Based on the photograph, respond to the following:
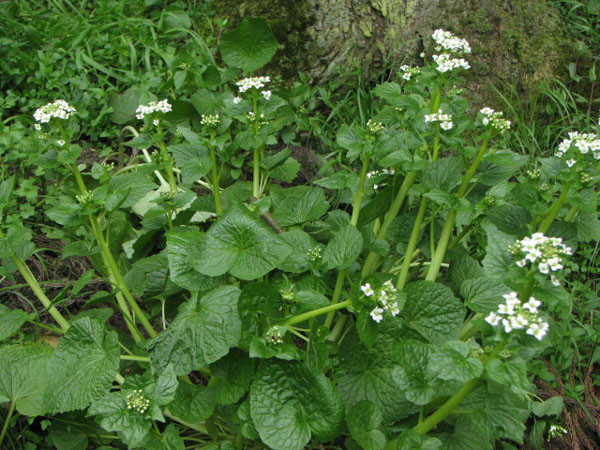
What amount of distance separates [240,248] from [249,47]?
1312 mm

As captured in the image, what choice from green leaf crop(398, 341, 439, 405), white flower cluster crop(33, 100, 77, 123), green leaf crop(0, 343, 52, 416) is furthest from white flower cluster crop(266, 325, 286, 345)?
white flower cluster crop(33, 100, 77, 123)

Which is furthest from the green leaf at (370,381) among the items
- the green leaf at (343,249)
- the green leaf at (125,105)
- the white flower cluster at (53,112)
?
the green leaf at (125,105)

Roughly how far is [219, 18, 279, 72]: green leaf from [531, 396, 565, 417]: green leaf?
1.81m

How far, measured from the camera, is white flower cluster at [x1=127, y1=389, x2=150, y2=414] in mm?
1627

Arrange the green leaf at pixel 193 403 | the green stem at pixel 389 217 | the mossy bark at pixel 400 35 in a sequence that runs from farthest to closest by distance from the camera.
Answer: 1. the mossy bark at pixel 400 35
2. the green stem at pixel 389 217
3. the green leaf at pixel 193 403

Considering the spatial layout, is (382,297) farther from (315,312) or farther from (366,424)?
(366,424)

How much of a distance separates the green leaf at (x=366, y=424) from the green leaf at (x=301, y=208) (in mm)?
709

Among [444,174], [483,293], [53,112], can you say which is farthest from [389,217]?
[53,112]

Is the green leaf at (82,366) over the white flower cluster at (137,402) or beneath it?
beneath

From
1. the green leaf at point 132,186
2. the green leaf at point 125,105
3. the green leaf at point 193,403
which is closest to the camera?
the green leaf at point 193,403

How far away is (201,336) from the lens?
1.78 m

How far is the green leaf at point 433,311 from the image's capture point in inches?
74.0

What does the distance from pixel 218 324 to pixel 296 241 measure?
1.36 feet

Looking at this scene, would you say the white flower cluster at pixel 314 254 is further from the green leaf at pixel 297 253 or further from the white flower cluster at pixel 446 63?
the white flower cluster at pixel 446 63
